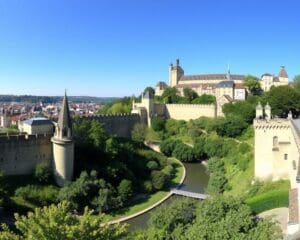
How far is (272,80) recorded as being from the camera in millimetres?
75438

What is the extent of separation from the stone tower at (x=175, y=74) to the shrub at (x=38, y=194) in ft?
199

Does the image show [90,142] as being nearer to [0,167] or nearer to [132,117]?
[0,167]

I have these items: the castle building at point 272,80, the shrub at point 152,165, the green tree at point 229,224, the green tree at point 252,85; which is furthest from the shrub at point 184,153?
the castle building at point 272,80

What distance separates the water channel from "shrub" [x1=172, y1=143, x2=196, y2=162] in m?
0.79

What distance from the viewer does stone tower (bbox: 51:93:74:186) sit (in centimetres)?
3094

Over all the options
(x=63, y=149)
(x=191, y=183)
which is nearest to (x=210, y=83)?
(x=191, y=183)

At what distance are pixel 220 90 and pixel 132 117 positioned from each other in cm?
2024

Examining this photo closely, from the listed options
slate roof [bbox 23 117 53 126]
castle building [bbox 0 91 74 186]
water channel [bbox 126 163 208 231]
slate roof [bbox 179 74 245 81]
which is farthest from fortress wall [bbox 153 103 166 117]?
castle building [bbox 0 91 74 186]

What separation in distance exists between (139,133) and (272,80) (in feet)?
119

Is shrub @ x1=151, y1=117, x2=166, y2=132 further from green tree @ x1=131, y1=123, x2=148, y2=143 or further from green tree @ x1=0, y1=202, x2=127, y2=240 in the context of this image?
green tree @ x1=0, y1=202, x2=127, y2=240

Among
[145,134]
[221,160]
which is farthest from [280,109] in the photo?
[145,134]

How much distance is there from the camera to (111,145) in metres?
36.7

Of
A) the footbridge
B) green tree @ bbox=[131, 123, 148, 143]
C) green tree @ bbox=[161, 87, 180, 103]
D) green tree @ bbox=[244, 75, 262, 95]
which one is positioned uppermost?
green tree @ bbox=[244, 75, 262, 95]

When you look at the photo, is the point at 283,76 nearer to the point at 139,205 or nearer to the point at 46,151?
the point at 139,205
